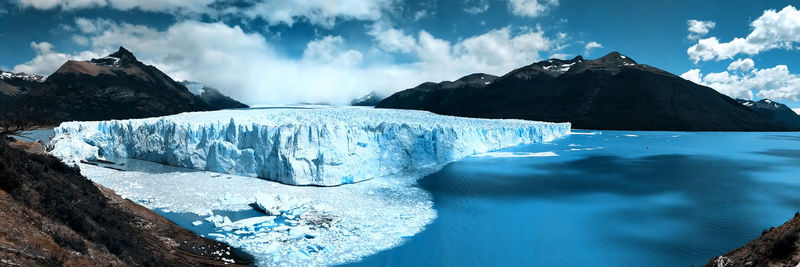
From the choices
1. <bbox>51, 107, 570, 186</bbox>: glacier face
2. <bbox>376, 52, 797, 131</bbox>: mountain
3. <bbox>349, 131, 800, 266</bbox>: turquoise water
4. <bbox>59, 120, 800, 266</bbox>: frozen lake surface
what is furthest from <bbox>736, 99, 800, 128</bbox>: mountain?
<bbox>51, 107, 570, 186</bbox>: glacier face

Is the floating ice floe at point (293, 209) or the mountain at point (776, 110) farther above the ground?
the mountain at point (776, 110)

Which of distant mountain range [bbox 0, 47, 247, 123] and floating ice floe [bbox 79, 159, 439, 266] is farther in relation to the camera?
distant mountain range [bbox 0, 47, 247, 123]

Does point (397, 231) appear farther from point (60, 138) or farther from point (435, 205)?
point (60, 138)

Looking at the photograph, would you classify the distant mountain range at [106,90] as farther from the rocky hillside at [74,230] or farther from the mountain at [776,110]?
the mountain at [776,110]

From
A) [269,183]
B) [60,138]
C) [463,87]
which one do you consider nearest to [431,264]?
[269,183]

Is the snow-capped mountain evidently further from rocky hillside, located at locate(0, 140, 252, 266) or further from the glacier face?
rocky hillside, located at locate(0, 140, 252, 266)

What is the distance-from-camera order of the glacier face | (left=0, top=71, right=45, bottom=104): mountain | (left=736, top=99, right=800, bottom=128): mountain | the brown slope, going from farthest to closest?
(left=736, top=99, right=800, bottom=128): mountain, (left=0, top=71, right=45, bottom=104): mountain, the brown slope, the glacier face

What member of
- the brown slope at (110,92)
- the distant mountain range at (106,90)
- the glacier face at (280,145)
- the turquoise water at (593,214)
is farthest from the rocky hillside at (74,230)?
the brown slope at (110,92)
